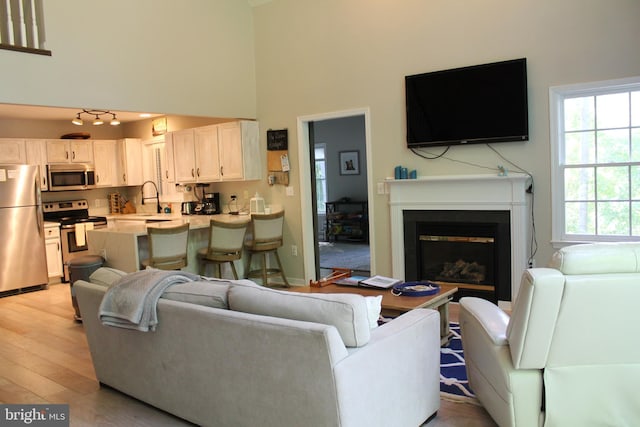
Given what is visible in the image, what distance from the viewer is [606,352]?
2.33 meters

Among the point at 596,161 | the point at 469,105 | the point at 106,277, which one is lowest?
the point at 106,277

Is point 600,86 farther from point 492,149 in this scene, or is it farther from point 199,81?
point 199,81

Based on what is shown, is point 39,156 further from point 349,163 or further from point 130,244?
point 349,163

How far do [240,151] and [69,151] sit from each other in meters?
3.03

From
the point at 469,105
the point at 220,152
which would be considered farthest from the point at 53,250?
the point at 469,105

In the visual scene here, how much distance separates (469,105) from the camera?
5.09 meters

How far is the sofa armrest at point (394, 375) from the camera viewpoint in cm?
221

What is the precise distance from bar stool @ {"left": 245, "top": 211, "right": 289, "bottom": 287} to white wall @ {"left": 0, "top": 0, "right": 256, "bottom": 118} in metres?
1.39

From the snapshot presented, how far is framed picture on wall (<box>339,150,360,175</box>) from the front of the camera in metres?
10.4

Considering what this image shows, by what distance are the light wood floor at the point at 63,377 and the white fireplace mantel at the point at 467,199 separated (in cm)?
82

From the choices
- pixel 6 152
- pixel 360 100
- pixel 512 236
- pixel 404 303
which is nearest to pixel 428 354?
pixel 404 303

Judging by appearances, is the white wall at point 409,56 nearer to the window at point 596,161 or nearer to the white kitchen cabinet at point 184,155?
the window at point 596,161

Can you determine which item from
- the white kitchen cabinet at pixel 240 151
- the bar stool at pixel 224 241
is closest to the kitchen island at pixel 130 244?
the bar stool at pixel 224 241

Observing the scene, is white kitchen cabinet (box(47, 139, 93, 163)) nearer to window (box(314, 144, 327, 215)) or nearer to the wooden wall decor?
the wooden wall decor
